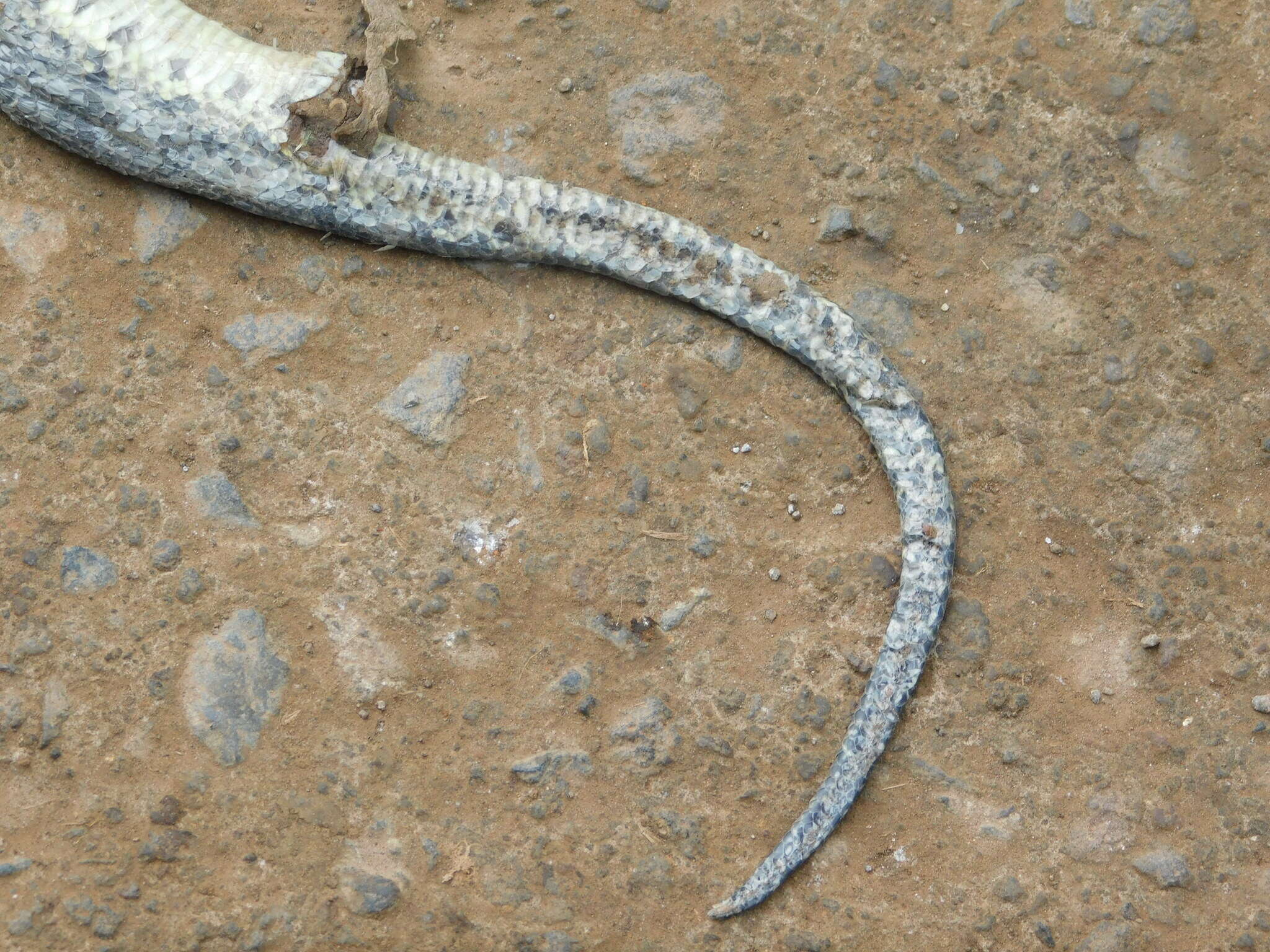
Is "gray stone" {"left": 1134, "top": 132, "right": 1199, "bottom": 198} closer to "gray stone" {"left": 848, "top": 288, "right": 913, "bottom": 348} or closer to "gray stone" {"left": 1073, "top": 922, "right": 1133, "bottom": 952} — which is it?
"gray stone" {"left": 848, "top": 288, "right": 913, "bottom": 348}

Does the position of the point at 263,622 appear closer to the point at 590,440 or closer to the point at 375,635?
the point at 375,635

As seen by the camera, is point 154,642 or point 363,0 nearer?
point 154,642

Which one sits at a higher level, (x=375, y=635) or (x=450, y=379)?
(x=450, y=379)

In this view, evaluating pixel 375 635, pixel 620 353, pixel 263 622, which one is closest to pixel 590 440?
pixel 620 353

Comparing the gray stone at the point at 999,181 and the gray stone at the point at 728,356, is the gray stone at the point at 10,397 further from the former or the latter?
the gray stone at the point at 999,181

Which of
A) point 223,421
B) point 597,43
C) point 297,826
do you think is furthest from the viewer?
point 597,43

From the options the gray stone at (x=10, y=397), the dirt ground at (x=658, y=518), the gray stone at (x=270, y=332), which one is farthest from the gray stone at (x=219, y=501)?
the gray stone at (x=10, y=397)

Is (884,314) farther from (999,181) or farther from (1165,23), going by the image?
(1165,23)
